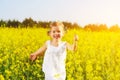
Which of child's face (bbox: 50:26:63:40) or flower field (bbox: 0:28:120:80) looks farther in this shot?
flower field (bbox: 0:28:120:80)

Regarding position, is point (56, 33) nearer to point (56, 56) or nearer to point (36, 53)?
point (56, 56)

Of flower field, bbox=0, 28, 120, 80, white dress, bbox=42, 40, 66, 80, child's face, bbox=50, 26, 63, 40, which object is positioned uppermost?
child's face, bbox=50, 26, 63, 40

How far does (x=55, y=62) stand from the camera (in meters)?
6.26

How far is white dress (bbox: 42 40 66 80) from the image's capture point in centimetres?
623

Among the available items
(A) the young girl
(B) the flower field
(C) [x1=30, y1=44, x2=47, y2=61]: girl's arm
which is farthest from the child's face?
(B) the flower field

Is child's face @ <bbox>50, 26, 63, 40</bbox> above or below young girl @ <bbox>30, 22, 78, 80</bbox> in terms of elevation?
above

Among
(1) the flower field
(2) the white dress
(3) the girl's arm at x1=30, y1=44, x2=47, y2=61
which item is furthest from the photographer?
(1) the flower field

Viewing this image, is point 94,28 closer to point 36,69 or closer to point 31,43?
point 31,43

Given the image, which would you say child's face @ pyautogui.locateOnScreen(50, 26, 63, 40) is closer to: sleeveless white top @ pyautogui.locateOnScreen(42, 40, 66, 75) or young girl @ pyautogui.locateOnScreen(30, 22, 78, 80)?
young girl @ pyautogui.locateOnScreen(30, 22, 78, 80)

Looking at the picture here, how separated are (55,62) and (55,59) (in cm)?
4

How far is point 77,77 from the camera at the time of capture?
8.30 metres

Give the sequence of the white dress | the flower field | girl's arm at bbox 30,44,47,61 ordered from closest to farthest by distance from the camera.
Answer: the white dress < girl's arm at bbox 30,44,47,61 < the flower field

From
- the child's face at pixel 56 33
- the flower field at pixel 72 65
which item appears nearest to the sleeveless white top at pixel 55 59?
the child's face at pixel 56 33

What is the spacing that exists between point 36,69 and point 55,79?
10.6 feet
